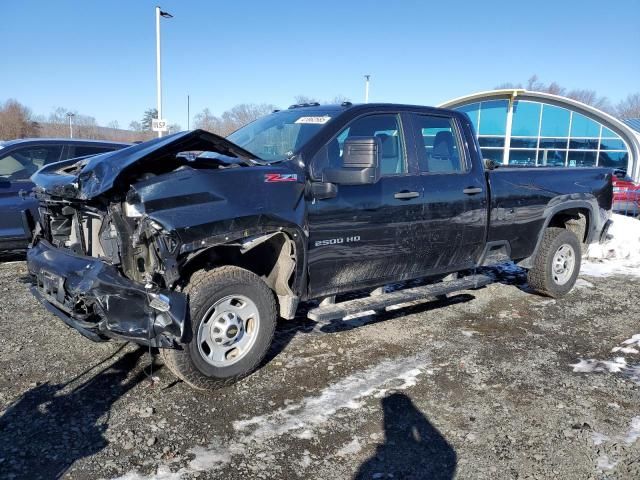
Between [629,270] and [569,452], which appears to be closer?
[569,452]

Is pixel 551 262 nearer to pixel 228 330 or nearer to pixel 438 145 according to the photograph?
pixel 438 145

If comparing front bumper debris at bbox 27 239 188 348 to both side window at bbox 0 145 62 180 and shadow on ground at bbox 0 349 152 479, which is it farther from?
side window at bbox 0 145 62 180

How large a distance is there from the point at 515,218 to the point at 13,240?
6.14 meters

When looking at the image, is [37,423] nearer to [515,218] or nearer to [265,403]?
[265,403]

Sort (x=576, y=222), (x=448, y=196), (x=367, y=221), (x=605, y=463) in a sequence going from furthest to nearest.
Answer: (x=576, y=222) < (x=448, y=196) < (x=367, y=221) < (x=605, y=463)

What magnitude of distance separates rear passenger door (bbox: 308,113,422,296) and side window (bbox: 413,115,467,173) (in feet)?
0.71

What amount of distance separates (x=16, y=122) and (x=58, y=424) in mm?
63196

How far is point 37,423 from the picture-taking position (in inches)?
129

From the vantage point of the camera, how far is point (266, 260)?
423 cm

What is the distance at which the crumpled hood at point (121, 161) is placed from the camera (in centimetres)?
336

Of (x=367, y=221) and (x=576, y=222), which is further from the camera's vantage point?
(x=576, y=222)

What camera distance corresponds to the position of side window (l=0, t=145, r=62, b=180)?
7012 millimetres

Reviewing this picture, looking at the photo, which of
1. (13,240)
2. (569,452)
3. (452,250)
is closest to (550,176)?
(452,250)

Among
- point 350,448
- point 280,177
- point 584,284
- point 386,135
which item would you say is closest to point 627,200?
point 584,284
